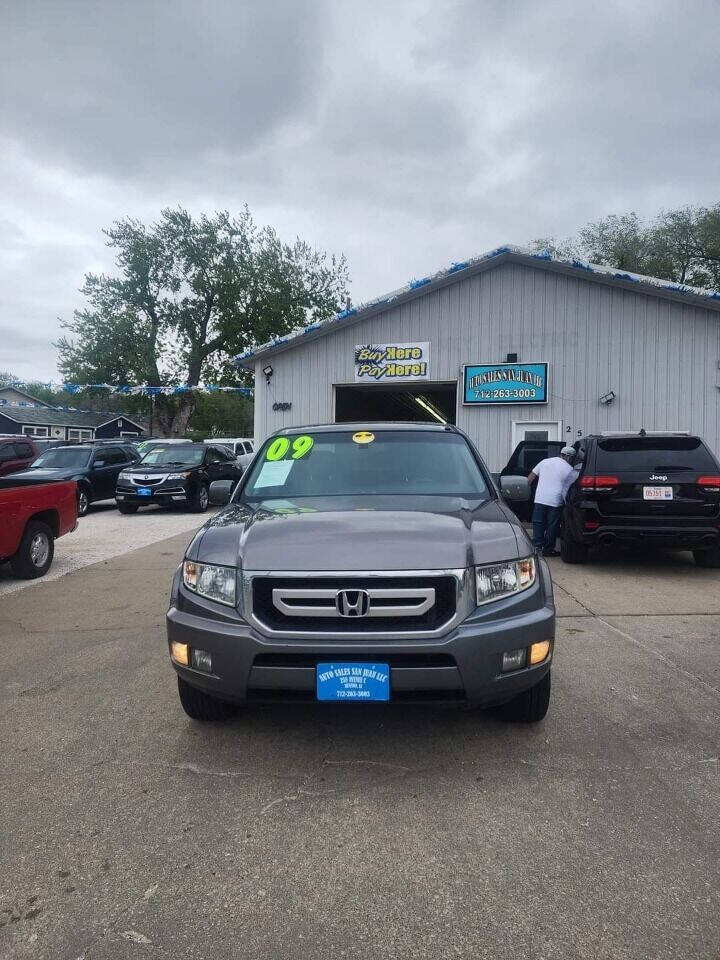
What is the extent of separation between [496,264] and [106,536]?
10791mm

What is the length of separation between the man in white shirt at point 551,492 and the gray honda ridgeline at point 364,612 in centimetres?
564

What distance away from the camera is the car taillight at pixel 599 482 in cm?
761

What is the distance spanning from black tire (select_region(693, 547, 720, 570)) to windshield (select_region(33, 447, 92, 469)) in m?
13.3

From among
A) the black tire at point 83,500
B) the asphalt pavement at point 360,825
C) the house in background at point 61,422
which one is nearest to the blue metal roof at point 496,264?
the black tire at point 83,500

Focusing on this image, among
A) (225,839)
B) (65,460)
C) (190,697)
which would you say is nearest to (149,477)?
(65,460)

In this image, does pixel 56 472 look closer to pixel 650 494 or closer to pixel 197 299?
Result: pixel 650 494

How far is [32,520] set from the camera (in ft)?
25.9

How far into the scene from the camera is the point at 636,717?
11.8ft

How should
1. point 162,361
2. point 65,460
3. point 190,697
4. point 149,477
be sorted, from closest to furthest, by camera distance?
1. point 190,697
2. point 149,477
3. point 65,460
4. point 162,361

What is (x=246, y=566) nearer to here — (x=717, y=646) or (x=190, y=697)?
(x=190, y=697)

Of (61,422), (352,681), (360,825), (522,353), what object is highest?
(522,353)

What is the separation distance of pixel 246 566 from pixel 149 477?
1249cm

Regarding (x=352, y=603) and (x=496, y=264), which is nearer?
(x=352, y=603)

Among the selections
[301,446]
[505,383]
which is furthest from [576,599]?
[505,383]
